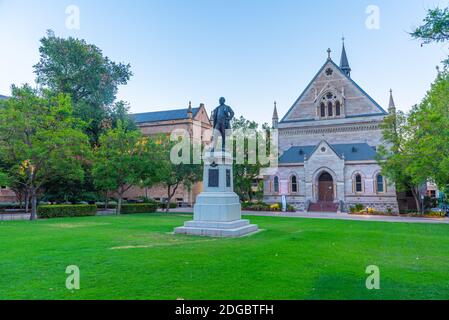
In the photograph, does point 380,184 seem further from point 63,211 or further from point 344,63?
point 63,211

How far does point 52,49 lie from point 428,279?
41468mm

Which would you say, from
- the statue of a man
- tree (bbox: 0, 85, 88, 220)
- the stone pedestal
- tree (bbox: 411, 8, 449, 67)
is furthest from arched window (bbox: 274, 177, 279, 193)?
tree (bbox: 411, 8, 449, 67)

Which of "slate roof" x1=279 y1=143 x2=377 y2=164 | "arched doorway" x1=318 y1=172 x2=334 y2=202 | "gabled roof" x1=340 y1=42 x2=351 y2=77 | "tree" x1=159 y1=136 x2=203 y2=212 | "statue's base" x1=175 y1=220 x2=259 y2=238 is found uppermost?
"gabled roof" x1=340 y1=42 x2=351 y2=77

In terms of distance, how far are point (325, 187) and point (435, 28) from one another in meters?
34.7

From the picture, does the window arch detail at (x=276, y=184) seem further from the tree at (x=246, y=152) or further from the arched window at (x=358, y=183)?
the arched window at (x=358, y=183)

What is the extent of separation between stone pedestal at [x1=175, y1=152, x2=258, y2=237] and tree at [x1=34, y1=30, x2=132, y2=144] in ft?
84.6

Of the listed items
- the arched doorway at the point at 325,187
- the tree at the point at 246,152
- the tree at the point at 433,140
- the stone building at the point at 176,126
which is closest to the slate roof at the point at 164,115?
the stone building at the point at 176,126

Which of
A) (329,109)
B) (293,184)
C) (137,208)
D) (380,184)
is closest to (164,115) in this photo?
(137,208)

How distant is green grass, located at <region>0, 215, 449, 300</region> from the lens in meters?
6.64

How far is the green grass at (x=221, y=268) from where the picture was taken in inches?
261

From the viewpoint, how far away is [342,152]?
1619 inches

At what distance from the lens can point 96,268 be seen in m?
8.59

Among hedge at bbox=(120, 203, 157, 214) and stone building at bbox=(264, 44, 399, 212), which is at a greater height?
stone building at bbox=(264, 44, 399, 212)

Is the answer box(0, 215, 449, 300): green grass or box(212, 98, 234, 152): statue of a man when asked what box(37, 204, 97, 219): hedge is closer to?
box(0, 215, 449, 300): green grass
